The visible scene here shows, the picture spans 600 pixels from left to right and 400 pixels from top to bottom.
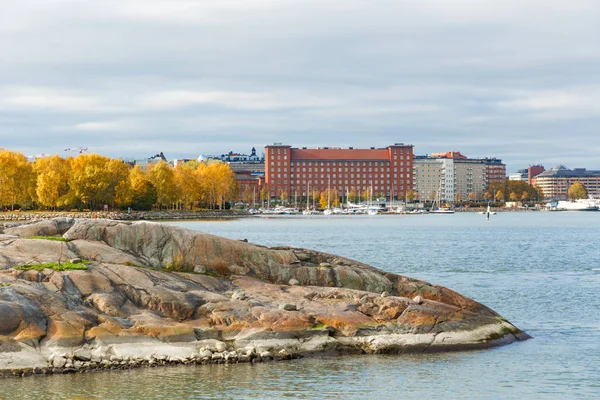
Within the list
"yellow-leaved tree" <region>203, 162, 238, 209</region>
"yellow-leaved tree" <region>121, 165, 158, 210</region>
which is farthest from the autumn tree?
"yellow-leaved tree" <region>203, 162, 238, 209</region>

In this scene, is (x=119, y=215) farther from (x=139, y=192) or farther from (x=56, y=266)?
(x=56, y=266)

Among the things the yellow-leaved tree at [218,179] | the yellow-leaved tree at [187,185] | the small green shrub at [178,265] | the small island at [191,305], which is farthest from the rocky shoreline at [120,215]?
the small green shrub at [178,265]

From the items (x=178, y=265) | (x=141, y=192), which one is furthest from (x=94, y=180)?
(x=178, y=265)

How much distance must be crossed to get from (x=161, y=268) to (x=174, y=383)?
863 centimetres

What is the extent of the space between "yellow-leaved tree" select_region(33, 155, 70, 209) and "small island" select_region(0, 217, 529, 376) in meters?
114

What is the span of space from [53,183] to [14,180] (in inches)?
290

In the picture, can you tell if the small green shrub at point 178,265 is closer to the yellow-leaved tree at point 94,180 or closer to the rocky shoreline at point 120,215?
the rocky shoreline at point 120,215

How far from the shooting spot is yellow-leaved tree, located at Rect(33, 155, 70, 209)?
149 m

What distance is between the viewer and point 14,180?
151875 millimetres

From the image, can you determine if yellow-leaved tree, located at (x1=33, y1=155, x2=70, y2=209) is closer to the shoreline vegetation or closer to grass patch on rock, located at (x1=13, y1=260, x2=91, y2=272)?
the shoreline vegetation

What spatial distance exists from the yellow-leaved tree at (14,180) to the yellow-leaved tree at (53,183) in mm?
1618

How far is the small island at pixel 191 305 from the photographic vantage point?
28.3 meters

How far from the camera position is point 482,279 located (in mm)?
57688

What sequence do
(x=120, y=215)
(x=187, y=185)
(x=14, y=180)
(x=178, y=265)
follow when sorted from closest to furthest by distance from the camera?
(x=178, y=265) < (x=120, y=215) < (x=14, y=180) < (x=187, y=185)
